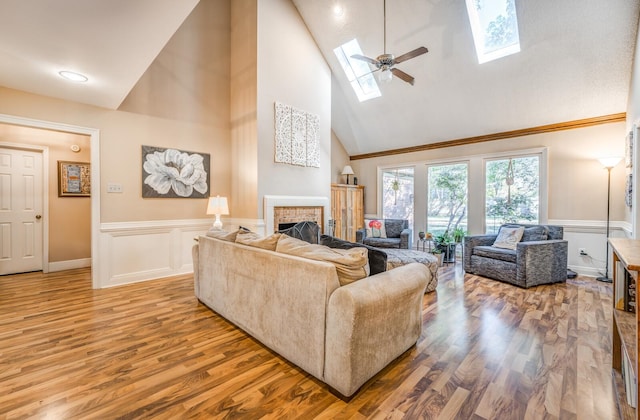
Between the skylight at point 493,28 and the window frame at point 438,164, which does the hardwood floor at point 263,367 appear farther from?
the skylight at point 493,28

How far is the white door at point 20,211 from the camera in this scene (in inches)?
167

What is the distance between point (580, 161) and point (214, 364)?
569cm

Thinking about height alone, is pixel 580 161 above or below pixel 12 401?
above

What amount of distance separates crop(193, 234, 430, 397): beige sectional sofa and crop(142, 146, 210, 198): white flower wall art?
254 centimetres

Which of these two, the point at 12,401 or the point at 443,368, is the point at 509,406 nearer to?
the point at 443,368

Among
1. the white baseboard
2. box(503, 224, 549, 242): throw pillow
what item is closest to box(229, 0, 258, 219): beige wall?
the white baseboard

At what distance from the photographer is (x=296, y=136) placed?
489 cm

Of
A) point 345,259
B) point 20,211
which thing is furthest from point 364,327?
point 20,211

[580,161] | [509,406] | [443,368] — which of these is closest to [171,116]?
[443,368]

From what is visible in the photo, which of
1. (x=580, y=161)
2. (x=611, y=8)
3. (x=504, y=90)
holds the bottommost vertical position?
(x=580, y=161)

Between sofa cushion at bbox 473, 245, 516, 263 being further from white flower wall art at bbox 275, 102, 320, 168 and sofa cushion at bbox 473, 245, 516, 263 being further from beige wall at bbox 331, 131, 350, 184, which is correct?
beige wall at bbox 331, 131, 350, 184

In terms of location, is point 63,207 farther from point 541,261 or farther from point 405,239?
point 541,261

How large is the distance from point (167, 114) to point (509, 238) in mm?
5564

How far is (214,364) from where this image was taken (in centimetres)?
197
